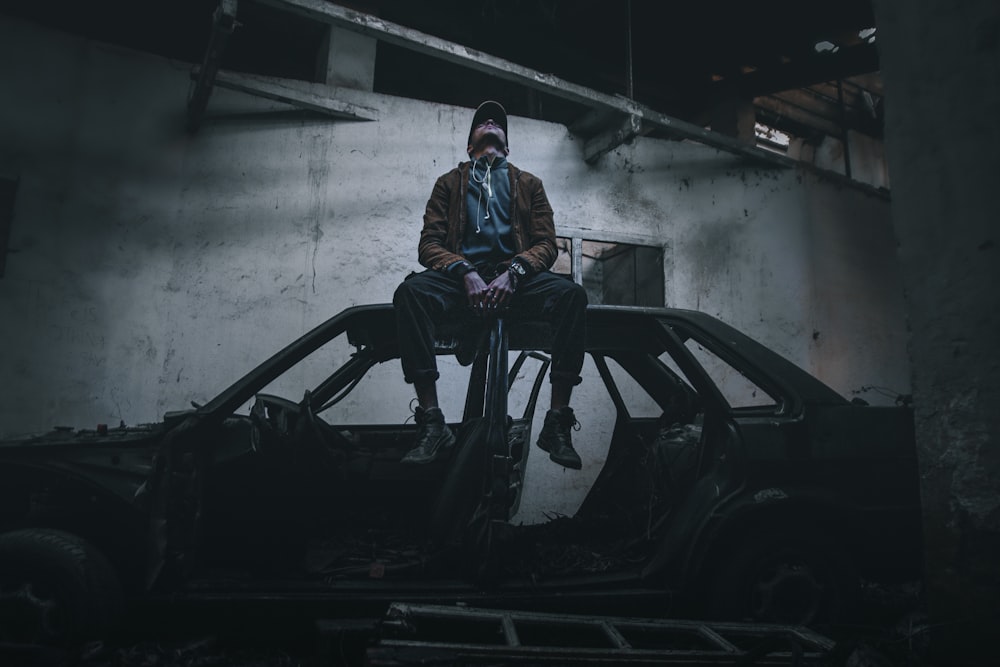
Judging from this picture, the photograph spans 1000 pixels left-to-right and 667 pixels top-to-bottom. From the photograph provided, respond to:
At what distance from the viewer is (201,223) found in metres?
5.10

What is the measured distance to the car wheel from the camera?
7.16ft

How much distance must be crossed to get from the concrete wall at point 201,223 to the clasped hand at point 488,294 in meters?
2.60

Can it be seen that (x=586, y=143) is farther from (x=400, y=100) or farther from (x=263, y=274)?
Answer: (x=263, y=274)

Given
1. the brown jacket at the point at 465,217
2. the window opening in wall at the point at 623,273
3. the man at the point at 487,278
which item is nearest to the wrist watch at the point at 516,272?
the man at the point at 487,278

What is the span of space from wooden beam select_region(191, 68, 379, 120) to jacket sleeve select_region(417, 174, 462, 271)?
2398 millimetres

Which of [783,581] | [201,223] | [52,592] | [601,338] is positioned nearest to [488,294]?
[601,338]

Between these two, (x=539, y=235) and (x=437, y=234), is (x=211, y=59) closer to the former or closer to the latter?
(x=437, y=234)

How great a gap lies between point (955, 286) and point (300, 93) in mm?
4801

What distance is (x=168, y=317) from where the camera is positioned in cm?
495

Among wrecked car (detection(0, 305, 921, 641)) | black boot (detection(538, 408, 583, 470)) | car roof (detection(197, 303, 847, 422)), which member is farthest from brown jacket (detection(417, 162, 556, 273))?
black boot (detection(538, 408, 583, 470))

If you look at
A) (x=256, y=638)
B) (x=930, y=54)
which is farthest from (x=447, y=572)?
(x=930, y=54)

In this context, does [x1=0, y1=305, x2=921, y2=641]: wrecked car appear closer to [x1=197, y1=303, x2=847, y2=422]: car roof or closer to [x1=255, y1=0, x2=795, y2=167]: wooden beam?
[x1=197, y1=303, x2=847, y2=422]: car roof

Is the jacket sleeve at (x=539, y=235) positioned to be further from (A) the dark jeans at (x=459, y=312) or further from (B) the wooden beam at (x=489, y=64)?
(B) the wooden beam at (x=489, y=64)

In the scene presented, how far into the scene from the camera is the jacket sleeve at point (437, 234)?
10.2 ft
